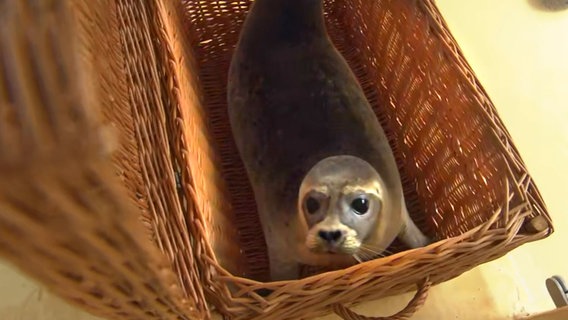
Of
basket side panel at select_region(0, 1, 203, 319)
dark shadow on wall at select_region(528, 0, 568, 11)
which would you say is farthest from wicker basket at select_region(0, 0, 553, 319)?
dark shadow on wall at select_region(528, 0, 568, 11)

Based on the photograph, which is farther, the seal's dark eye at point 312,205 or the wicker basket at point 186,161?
the seal's dark eye at point 312,205

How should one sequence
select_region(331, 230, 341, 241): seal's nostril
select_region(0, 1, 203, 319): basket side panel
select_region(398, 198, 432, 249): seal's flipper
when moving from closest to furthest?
select_region(0, 1, 203, 319): basket side panel, select_region(331, 230, 341, 241): seal's nostril, select_region(398, 198, 432, 249): seal's flipper

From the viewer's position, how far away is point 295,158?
1025 millimetres

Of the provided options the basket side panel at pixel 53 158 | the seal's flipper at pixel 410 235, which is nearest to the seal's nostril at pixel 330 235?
the seal's flipper at pixel 410 235

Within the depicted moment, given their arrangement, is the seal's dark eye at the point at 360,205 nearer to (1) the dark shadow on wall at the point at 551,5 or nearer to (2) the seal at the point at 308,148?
(2) the seal at the point at 308,148

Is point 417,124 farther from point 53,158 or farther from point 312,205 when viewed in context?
point 53,158

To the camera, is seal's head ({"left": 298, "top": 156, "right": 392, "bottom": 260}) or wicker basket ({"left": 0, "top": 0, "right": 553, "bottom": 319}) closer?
wicker basket ({"left": 0, "top": 0, "right": 553, "bottom": 319})

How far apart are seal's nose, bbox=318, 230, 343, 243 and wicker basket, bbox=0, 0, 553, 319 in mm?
60

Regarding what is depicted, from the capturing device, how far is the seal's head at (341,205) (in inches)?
34.9

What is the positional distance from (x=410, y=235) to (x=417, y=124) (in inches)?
8.6

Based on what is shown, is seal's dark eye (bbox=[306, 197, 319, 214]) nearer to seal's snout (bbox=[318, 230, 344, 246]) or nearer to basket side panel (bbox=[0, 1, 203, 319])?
seal's snout (bbox=[318, 230, 344, 246])

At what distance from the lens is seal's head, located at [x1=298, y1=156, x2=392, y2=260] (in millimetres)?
887

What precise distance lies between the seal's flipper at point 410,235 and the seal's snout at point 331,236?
19cm

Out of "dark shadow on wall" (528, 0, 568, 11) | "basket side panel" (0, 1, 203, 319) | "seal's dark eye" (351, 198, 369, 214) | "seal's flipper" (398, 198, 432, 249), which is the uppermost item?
"basket side panel" (0, 1, 203, 319)
